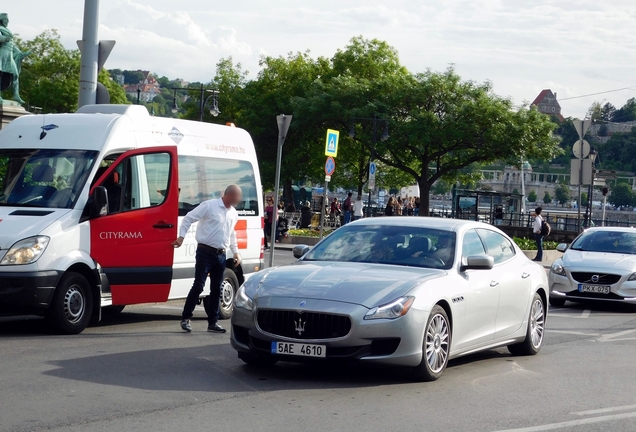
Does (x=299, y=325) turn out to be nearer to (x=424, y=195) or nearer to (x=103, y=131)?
(x=103, y=131)

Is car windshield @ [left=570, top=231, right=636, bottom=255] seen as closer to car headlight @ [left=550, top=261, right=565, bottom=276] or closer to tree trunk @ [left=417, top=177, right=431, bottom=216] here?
car headlight @ [left=550, top=261, right=565, bottom=276]

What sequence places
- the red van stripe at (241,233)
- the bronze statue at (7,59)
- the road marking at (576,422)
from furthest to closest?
the bronze statue at (7,59) → the red van stripe at (241,233) → the road marking at (576,422)

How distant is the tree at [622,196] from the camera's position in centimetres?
18738

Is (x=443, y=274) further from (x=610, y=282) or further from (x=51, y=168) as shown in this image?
(x=610, y=282)

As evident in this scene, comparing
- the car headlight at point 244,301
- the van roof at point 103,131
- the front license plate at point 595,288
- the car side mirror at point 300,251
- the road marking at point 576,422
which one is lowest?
the road marking at point 576,422

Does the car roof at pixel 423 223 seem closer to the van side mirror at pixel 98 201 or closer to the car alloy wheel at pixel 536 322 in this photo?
the car alloy wheel at pixel 536 322

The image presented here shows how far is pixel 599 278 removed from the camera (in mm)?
18250

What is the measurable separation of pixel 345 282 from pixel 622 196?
189619 millimetres

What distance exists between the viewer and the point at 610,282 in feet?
59.7

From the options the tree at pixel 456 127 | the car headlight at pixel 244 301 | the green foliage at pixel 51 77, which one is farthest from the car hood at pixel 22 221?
the green foliage at pixel 51 77

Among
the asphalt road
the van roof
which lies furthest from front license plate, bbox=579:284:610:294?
the van roof

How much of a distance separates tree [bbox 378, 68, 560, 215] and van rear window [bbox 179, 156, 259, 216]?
40068 millimetres

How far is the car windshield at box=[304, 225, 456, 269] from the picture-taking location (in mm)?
9812

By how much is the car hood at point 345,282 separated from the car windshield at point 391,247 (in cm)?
23
